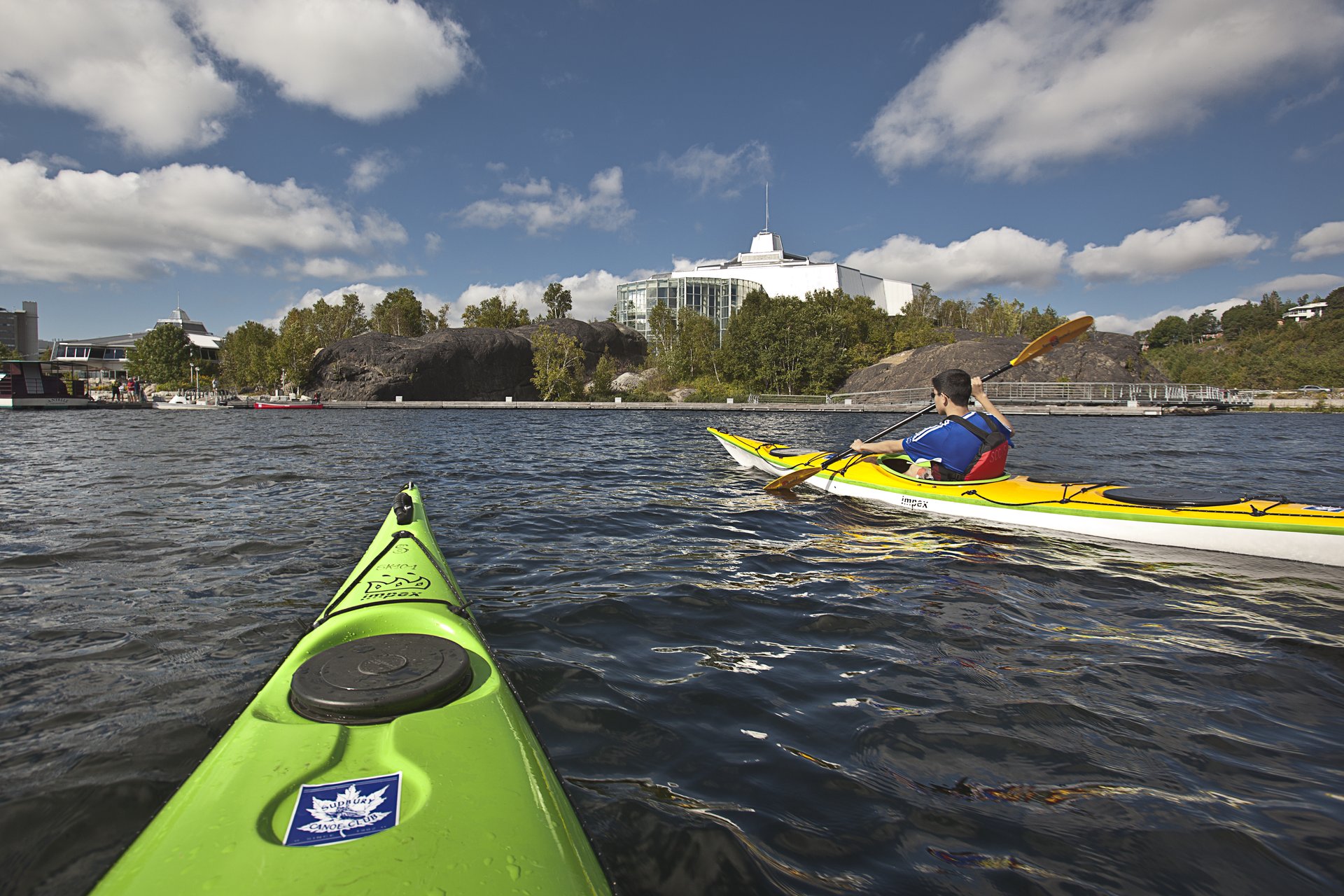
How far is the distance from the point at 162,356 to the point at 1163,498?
7353 cm

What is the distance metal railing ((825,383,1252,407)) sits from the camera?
160ft

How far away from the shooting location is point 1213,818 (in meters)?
2.42

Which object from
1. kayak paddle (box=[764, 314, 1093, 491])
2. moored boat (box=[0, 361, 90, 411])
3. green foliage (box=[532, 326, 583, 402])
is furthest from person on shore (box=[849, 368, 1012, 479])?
moored boat (box=[0, 361, 90, 411])

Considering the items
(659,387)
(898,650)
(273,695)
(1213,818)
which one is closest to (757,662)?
(898,650)

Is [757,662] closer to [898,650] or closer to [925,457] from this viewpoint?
[898,650]

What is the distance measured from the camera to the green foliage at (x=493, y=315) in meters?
74.0

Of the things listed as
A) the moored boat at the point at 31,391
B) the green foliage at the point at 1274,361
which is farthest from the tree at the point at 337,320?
the green foliage at the point at 1274,361

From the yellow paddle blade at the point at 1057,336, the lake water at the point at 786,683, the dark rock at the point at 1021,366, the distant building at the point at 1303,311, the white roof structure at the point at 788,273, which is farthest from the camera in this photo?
the distant building at the point at 1303,311

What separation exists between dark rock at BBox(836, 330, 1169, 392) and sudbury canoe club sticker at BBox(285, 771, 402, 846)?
55714 mm

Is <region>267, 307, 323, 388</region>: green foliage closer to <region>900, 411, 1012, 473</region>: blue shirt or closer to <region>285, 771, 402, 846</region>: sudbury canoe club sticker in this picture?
<region>900, 411, 1012, 473</region>: blue shirt

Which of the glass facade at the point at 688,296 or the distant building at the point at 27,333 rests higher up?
the glass facade at the point at 688,296

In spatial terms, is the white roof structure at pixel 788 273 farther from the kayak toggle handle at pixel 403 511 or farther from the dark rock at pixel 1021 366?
the kayak toggle handle at pixel 403 511

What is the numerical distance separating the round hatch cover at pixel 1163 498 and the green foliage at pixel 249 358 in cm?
6112

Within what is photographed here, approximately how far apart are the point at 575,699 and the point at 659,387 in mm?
54119
